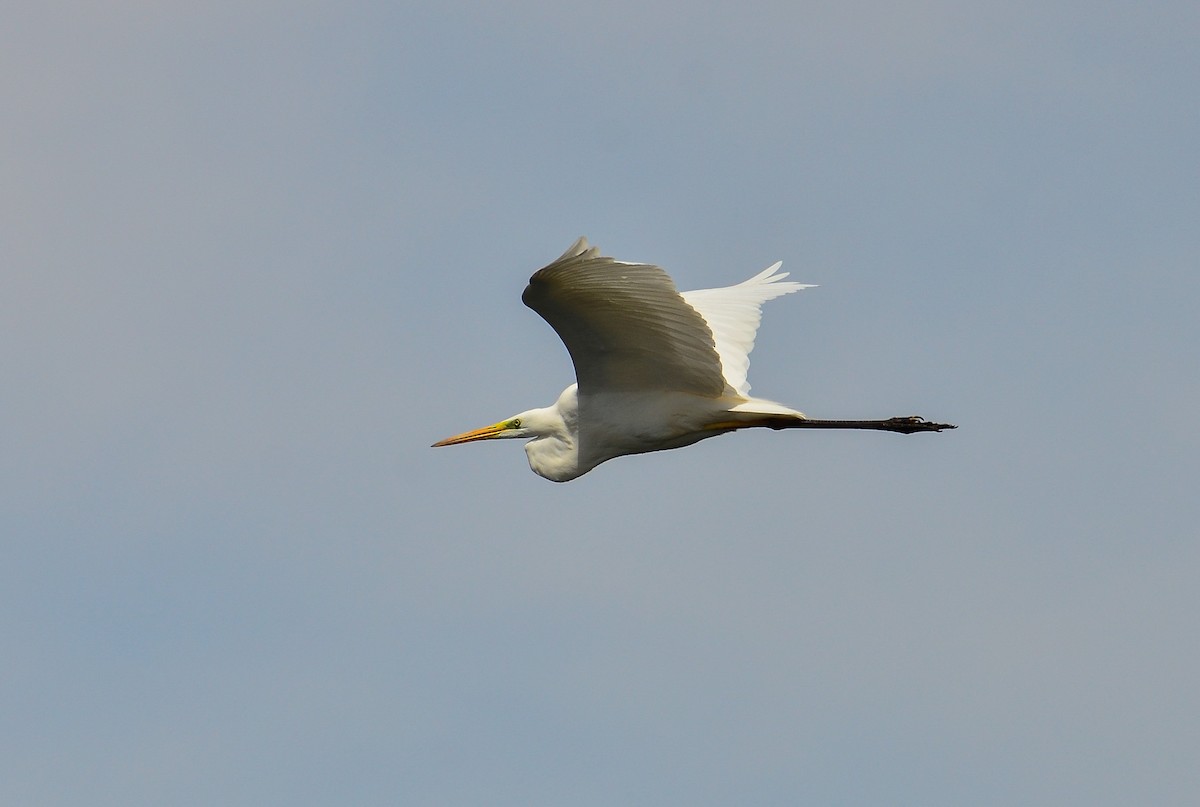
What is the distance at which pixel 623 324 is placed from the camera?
11438 mm

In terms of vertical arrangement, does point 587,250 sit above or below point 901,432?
above

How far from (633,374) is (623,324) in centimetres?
86

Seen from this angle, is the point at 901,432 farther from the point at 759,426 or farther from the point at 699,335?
the point at 699,335

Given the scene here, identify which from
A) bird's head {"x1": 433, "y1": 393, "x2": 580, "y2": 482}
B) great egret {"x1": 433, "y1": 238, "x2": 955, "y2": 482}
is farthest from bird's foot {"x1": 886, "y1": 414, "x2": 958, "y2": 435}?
bird's head {"x1": 433, "y1": 393, "x2": 580, "y2": 482}

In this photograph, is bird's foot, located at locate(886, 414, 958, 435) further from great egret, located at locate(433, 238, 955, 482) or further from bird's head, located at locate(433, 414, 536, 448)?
bird's head, located at locate(433, 414, 536, 448)

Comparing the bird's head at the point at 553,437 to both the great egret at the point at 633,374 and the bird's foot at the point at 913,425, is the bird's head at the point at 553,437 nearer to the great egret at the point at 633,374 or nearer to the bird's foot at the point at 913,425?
the great egret at the point at 633,374

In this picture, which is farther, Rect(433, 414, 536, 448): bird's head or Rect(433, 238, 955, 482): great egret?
Rect(433, 414, 536, 448): bird's head

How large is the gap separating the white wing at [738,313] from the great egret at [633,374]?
0.01 m

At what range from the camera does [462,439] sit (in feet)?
46.8

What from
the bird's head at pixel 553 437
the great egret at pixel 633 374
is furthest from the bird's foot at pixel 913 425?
the bird's head at pixel 553 437

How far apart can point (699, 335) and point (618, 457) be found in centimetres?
198

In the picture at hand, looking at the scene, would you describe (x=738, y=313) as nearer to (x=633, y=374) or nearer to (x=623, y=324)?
(x=633, y=374)

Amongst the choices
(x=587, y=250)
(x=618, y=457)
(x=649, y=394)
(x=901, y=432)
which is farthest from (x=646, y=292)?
(x=901, y=432)

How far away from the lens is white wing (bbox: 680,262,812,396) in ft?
44.8
